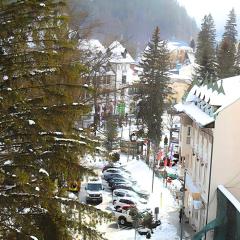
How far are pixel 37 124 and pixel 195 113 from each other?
20.0 metres

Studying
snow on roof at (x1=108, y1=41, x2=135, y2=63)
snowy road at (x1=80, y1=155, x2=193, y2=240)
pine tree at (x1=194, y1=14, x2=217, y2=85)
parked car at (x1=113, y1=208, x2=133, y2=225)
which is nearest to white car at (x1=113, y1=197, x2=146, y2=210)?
snowy road at (x1=80, y1=155, x2=193, y2=240)

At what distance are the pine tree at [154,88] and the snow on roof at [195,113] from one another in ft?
50.7

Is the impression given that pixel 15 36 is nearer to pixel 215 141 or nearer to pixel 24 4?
pixel 24 4

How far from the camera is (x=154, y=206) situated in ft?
111

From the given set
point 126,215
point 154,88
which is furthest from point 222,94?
point 154,88

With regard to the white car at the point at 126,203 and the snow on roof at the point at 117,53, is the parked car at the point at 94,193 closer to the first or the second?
the white car at the point at 126,203

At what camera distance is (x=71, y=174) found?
10.5 meters

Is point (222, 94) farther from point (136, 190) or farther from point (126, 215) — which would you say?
point (136, 190)

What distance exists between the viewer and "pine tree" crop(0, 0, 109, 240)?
9.96 meters

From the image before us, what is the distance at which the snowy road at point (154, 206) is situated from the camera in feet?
89.9

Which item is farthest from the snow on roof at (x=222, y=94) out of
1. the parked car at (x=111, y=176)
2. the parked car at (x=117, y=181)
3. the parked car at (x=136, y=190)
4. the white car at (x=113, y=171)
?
the white car at (x=113, y=171)

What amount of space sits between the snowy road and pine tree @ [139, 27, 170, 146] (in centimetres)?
439

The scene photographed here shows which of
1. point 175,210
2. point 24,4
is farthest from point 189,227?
point 24,4

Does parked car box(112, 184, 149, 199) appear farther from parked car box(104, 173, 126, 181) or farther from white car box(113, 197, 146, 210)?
white car box(113, 197, 146, 210)
